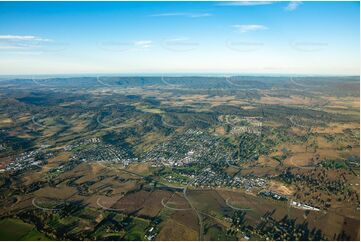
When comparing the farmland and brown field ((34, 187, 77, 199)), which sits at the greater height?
the farmland

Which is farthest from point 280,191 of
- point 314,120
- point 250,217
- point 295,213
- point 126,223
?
point 314,120

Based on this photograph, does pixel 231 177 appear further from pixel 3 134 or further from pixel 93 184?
pixel 3 134

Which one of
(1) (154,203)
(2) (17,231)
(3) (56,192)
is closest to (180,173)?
(1) (154,203)

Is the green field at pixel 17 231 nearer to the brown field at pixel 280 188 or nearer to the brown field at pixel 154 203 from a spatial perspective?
the brown field at pixel 154 203

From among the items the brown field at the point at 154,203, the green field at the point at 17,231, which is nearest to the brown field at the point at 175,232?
the brown field at the point at 154,203

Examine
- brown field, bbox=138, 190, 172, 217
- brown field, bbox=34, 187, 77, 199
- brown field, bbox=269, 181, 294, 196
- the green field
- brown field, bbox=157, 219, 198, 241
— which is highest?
brown field, bbox=269, 181, 294, 196

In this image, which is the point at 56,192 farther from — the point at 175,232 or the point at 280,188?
the point at 280,188

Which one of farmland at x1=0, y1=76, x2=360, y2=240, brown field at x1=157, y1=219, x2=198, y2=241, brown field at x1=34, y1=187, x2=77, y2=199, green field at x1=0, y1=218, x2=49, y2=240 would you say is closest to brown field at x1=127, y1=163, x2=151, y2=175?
farmland at x1=0, y1=76, x2=360, y2=240

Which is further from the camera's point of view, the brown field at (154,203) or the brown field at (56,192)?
the brown field at (56,192)

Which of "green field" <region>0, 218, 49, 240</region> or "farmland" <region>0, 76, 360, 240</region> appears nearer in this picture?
"green field" <region>0, 218, 49, 240</region>

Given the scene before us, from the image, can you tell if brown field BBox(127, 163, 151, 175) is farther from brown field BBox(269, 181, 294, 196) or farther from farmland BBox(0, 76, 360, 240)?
brown field BBox(269, 181, 294, 196)

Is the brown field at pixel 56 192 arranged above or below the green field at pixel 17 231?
above
